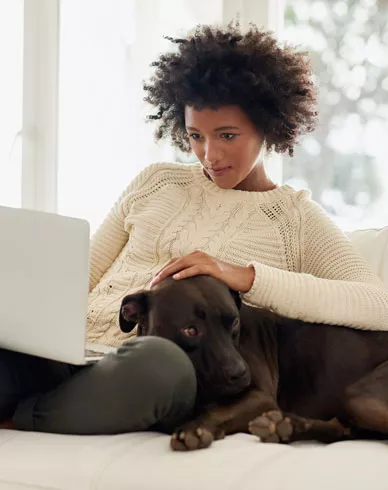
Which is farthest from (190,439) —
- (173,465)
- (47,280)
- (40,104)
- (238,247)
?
(40,104)

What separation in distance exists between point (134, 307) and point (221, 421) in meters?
0.34

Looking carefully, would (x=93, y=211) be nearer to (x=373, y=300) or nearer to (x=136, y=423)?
(x=373, y=300)

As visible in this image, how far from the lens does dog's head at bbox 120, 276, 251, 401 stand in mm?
1541

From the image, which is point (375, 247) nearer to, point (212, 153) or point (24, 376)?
point (212, 153)

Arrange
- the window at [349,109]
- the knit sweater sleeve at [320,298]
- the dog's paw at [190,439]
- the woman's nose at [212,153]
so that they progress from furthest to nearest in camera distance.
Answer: the window at [349,109] → the woman's nose at [212,153] → the knit sweater sleeve at [320,298] → the dog's paw at [190,439]

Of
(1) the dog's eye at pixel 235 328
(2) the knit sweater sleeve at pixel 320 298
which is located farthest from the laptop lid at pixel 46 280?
(2) the knit sweater sleeve at pixel 320 298

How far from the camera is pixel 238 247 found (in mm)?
Result: 2064

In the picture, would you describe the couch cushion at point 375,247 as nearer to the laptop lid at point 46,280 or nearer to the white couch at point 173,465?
the white couch at point 173,465

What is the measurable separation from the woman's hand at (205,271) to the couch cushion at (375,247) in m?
0.57

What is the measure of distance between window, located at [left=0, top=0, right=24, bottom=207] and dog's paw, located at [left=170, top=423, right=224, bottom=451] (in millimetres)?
1958

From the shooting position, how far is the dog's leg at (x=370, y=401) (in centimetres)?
157

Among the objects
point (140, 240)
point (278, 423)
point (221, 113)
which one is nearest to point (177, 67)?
point (221, 113)

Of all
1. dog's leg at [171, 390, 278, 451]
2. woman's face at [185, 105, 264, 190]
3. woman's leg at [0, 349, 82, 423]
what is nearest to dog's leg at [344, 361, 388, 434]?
dog's leg at [171, 390, 278, 451]

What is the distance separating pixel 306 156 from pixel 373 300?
1.68 meters
